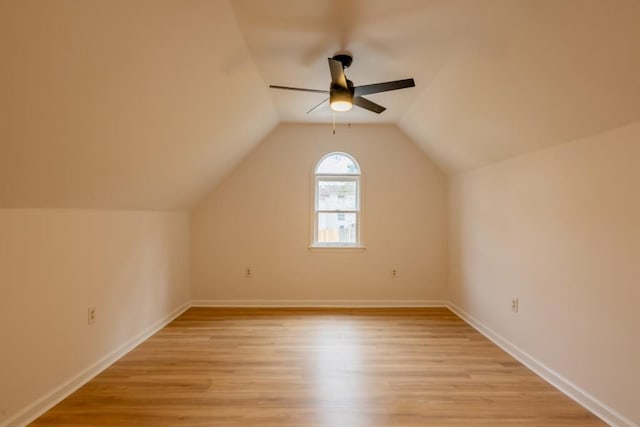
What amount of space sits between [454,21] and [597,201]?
4.91 feet

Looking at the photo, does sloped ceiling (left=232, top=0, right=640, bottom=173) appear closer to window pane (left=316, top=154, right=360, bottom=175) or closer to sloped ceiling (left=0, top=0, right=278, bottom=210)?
sloped ceiling (left=0, top=0, right=278, bottom=210)

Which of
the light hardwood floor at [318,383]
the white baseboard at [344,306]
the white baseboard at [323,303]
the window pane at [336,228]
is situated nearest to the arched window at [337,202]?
the window pane at [336,228]

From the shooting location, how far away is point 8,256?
203cm

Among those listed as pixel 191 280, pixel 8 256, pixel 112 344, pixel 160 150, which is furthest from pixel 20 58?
pixel 191 280

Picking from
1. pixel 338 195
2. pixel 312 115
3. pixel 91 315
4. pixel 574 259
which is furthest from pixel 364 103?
pixel 91 315

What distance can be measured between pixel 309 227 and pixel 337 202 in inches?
21.7

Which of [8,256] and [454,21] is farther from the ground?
[454,21]

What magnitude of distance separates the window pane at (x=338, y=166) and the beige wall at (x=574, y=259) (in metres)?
1.81

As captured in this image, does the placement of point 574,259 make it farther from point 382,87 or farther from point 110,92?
point 110,92

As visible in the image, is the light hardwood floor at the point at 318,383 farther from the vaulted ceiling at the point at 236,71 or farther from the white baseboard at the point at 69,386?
the vaulted ceiling at the point at 236,71

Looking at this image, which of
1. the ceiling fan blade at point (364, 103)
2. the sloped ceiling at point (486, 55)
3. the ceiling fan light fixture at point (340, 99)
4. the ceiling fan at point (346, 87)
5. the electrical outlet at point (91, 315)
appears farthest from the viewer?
the ceiling fan blade at point (364, 103)

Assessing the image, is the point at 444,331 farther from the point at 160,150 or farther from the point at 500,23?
the point at 160,150

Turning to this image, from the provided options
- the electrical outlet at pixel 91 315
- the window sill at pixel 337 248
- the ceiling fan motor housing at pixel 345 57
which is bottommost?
the electrical outlet at pixel 91 315

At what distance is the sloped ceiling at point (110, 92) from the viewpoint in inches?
56.5
